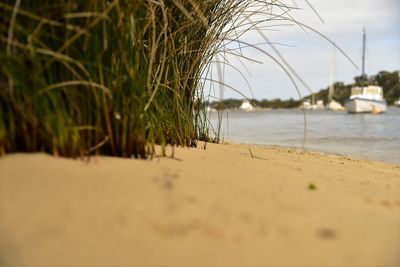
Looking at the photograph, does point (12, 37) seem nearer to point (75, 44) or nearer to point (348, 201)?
point (75, 44)

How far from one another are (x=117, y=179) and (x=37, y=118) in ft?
1.20

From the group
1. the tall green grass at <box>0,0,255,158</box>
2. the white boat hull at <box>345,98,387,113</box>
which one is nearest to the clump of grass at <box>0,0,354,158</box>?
the tall green grass at <box>0,0,255,158</box>

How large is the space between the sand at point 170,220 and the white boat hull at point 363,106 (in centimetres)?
3169

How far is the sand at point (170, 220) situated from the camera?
1088mm

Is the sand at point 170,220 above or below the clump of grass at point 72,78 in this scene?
below

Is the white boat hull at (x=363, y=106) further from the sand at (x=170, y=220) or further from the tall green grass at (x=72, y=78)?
the sand at (x=170, y=220)

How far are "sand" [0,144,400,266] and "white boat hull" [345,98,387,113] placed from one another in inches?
1248

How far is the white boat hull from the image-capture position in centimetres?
3146

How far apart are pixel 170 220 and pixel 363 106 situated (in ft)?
108

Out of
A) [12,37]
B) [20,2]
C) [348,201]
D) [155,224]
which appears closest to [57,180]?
[155,224]

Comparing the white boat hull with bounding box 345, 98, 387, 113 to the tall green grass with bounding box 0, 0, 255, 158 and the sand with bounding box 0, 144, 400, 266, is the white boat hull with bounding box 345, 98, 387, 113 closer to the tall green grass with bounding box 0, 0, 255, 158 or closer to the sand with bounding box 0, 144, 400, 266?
the tall green grass with bounding box 0, 0, 255, 158

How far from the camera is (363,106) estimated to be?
105 feet

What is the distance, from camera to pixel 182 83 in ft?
9.55

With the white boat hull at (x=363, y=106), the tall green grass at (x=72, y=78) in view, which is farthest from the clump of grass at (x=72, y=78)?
the white boat hull at (x=363, y=106)
